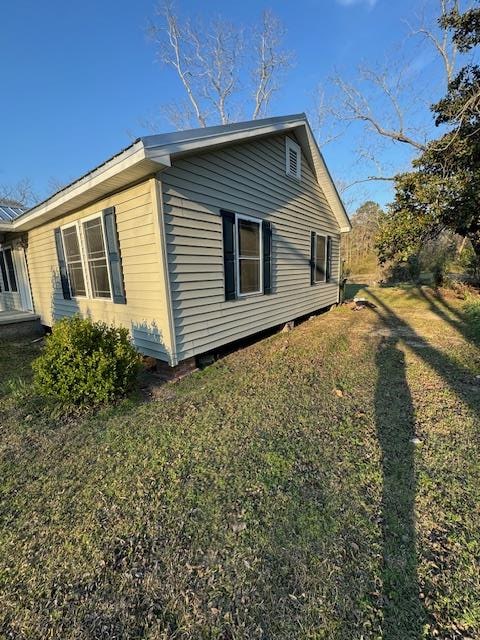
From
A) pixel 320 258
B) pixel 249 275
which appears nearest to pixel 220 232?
pixel 249 275

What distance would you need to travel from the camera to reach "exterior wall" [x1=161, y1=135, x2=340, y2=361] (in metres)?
4.02

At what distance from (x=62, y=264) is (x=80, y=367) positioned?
3.57 meters

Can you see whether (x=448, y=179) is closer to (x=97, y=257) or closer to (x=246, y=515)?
(x=97, y=257)

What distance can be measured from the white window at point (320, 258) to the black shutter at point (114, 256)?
17.5 ft

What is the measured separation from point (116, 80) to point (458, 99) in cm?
1054

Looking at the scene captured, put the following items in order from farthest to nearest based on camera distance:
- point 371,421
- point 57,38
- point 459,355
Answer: point 57,38
point 459,355
point 371,421

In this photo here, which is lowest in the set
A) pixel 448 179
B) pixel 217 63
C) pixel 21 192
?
pixel 448 179

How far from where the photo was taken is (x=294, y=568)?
1.62 metres

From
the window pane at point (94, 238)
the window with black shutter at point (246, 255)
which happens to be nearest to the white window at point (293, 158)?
the window with black shutter at point (246, 255)

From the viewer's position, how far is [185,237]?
13.4ft

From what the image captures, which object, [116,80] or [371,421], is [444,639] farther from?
[116,80]

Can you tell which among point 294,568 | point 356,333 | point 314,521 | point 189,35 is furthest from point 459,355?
point 189,35

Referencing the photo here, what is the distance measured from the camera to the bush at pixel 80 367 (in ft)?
10.9

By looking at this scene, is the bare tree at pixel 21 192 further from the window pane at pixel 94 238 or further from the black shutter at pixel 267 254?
the black shutter at pixel 267 254
